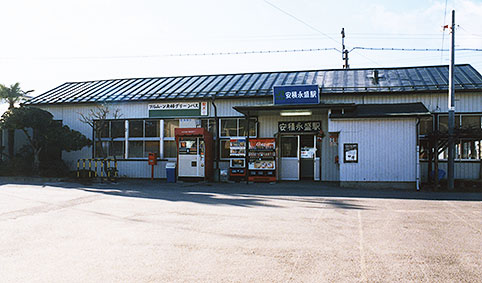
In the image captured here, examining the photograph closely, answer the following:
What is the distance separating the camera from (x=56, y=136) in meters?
17.4

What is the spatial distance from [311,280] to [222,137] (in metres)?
13.8

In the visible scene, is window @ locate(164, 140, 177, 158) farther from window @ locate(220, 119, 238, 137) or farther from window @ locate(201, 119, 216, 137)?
window @ locate(220, 119, 238, 137)

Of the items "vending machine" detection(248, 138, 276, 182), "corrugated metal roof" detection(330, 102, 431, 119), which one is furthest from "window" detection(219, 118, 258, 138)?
"corrugated metal roof" detection(330, 102, 431, 119)

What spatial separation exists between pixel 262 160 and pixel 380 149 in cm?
480

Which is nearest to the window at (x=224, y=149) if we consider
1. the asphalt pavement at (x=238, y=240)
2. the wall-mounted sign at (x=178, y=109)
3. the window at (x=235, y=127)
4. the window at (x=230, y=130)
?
the window at (x=230, y=130)

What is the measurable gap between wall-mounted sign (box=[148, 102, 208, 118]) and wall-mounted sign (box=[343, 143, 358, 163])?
22.9 ft

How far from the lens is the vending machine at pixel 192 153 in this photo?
54.6 feet

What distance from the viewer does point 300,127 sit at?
56.6 feet

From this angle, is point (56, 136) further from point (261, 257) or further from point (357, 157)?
point (261, 257)

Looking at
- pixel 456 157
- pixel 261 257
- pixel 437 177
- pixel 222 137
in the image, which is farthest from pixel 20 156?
pixel 456 157

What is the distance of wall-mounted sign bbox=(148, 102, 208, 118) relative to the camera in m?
18.3

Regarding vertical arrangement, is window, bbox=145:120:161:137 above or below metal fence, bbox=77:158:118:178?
above

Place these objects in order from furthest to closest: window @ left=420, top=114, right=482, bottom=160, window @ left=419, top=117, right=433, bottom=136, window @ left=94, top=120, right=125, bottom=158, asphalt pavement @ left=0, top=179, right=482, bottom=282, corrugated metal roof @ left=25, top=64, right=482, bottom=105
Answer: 1. window @ left=94, top=120, right=125, bottom=158
2. corrugated metal roof @ left=25, top=64, right=482, bottom=105
3. window @ left=419, top=117, right=433, bottom=136
4. window @ left=420, top=114, right=482, bottom=160
5. asphalt pavement @ left=0, top=179, right=482, bottom=282

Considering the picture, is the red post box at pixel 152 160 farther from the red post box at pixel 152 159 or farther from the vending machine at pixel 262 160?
the vending machine at pixel 262 160
